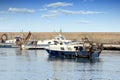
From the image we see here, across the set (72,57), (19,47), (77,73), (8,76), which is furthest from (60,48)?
(19,47)

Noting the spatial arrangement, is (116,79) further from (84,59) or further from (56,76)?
(84,59)

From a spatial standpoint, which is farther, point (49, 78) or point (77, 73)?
point (77, 73)

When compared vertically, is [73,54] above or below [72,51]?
below

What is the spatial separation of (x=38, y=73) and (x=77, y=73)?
15.4 ft

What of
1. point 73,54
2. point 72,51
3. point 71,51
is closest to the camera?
point 73,54

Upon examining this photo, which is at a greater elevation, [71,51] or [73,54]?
[71,51]

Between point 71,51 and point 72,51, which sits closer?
point 72,51

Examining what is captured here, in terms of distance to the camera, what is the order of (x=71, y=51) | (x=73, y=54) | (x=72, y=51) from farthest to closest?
(x=71, y=51) < (x=72, y=51) < (x=73, y=54)

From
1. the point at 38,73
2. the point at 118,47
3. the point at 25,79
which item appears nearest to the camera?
the point at 25,79

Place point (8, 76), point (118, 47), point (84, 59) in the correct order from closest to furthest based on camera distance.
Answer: point (8, 76) → point (84, 59) → point (118, 47)

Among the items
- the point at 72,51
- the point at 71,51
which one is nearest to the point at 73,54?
the point at 72,51

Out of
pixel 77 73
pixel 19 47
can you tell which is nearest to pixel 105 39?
pixel 19 47

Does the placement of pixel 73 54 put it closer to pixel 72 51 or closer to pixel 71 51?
pixel 72 51

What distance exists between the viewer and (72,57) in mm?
75125
